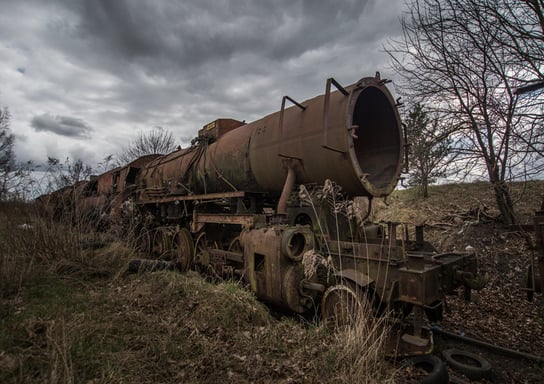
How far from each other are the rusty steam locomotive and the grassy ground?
1.65 feet

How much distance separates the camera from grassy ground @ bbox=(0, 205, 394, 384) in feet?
7.89

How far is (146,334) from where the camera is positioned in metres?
3.04

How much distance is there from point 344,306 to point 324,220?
1234 mm

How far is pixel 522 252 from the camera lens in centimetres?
673

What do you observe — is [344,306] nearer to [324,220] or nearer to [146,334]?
[324,220]

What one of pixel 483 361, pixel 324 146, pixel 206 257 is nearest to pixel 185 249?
pixel 206 257

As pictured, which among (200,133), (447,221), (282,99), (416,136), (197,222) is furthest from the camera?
(447,221)

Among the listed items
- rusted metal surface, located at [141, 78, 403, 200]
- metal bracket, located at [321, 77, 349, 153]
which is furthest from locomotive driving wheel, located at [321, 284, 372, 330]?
metal bracket, located at [321, 77, 349, 153]

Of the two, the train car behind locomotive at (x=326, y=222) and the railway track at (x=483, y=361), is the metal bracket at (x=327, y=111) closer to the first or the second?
the train car behind locomotive at (x=326, y=222)

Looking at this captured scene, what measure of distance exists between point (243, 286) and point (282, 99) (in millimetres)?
2915

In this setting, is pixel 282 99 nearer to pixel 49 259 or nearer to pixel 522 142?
pixel 522 142

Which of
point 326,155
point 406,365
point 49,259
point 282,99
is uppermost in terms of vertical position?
point 282,99

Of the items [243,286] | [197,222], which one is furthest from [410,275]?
[197,222]

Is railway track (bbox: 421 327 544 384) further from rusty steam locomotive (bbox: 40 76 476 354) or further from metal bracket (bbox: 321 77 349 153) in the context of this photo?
metal bracket (bbox: 321 77 349 153)
